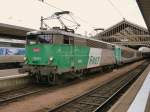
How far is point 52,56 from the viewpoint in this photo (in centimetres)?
1557

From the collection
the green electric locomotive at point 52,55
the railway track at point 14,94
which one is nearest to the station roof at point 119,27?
the green electric locomotive at point 52,55

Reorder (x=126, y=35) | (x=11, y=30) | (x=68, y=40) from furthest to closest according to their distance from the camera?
(x=126, y=35) < (x=11, y=30) < (x=68, y=40)

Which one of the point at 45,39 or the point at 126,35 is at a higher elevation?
the point at 126,35

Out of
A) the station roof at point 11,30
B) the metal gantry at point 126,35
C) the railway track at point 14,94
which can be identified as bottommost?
the railway track at point 14,94

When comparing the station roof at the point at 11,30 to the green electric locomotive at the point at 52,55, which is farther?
the station roof at the point at 11,30

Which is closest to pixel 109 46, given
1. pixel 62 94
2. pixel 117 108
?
pixel 62 94

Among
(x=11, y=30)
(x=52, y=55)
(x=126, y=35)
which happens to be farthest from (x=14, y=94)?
(x=126, y=35)

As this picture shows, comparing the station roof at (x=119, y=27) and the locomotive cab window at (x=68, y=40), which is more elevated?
the station roof at (x=119, y=27)

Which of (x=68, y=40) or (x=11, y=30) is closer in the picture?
(x=68, y=40)

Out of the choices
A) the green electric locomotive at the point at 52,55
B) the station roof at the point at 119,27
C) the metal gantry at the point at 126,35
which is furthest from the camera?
the station roof at the point at 119,27

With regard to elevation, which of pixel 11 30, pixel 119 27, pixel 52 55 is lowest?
pixel 52 55

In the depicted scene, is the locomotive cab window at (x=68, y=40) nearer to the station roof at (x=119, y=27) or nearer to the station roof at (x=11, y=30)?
the station roof at (x=11, y=30)

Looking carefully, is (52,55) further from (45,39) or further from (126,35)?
(126,35)

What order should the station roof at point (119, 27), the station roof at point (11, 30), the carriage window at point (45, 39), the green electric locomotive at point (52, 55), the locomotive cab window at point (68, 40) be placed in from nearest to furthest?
the green electric locomotive at point (52, 55)
the carriage window at point (45, 39)
the locomotive cab window at point (68, 40)
the station roof at point (11, 30)
the station roof at point (119, 27)
